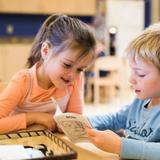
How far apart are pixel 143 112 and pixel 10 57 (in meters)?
4.98

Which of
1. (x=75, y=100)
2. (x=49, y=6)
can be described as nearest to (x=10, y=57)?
(x=49, y=6)

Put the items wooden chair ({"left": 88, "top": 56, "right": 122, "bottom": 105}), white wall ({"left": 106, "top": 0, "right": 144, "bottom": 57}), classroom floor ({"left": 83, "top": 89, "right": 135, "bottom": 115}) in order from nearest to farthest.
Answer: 1. classroom floor ({"left": 83, "top": 89, "right": 135, "bottom": 115})
2. wooden chair ({"left": 88, "top": 56, "right": 122, "bottom": 105})
3. white wall ({"left": 106, "top": 0, "right": 144, "bottom": 57})

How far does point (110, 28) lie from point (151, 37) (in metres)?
5.55

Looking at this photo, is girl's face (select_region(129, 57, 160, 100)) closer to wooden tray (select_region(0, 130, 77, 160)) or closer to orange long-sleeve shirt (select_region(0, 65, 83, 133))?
wooden tray (select_region(0, 130, 77, 160))

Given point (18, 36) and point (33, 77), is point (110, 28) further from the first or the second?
point (33, 77)

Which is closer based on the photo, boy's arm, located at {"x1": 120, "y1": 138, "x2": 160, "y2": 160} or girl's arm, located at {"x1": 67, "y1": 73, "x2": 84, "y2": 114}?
boy's arm, located at {"x1": 120, "y1": 138, "x2": 160, "y2": 160}

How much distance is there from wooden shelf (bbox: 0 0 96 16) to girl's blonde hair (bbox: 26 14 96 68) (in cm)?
467

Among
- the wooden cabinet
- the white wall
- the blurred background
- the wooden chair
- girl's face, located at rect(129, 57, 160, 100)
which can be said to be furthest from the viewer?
the white wall

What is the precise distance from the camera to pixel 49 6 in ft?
19.8

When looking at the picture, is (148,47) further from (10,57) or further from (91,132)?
(10,57)

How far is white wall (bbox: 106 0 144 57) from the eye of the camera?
653 centimetres

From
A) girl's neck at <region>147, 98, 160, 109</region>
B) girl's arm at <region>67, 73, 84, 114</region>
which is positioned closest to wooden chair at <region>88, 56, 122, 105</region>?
girl's arm at <region>67, 73, 84, 114</region>

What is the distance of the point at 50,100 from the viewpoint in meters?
1.30

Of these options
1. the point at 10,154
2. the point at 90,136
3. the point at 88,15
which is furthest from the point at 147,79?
the point at 88,15
